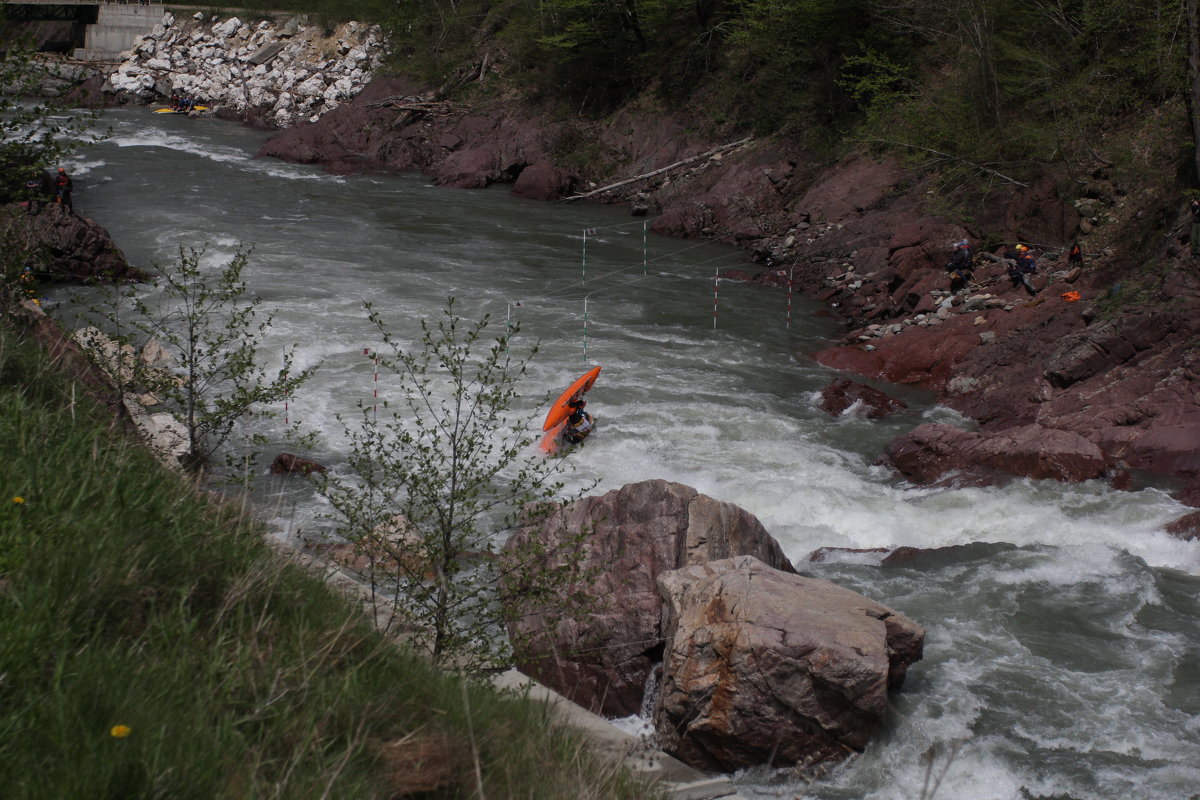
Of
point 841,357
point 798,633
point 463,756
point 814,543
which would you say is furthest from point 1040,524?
point 463,756

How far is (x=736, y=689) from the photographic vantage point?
307 inches

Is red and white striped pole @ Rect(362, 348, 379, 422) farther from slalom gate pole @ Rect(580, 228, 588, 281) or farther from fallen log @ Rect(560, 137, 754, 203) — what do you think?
fallen log @ Rect(560, 137, 754, 203)

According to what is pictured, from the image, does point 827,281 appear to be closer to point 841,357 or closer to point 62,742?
point 841,357

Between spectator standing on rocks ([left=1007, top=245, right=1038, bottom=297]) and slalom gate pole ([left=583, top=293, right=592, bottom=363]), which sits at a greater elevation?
spectator standing on rocks ([left=1007, top=245, right=1038, bottom=297])

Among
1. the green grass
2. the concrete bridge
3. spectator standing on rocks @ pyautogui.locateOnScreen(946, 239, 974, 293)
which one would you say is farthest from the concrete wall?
the green grass

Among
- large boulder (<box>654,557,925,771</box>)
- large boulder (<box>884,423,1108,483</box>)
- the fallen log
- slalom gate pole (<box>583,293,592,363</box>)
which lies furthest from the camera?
the fallen log

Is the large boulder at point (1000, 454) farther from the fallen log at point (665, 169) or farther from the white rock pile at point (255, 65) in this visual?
the white rock pile at point (255, 65)

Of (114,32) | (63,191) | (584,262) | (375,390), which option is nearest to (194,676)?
(375,390)

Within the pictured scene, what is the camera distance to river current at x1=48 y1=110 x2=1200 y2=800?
830 centimetres

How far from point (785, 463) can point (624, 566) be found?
5194 mm

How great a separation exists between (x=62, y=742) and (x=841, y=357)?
17000mm

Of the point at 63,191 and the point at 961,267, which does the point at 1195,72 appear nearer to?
the point at 961,267

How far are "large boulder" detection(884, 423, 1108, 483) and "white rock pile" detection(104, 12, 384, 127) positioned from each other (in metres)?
38.5

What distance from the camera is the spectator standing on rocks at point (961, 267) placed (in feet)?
68.3
